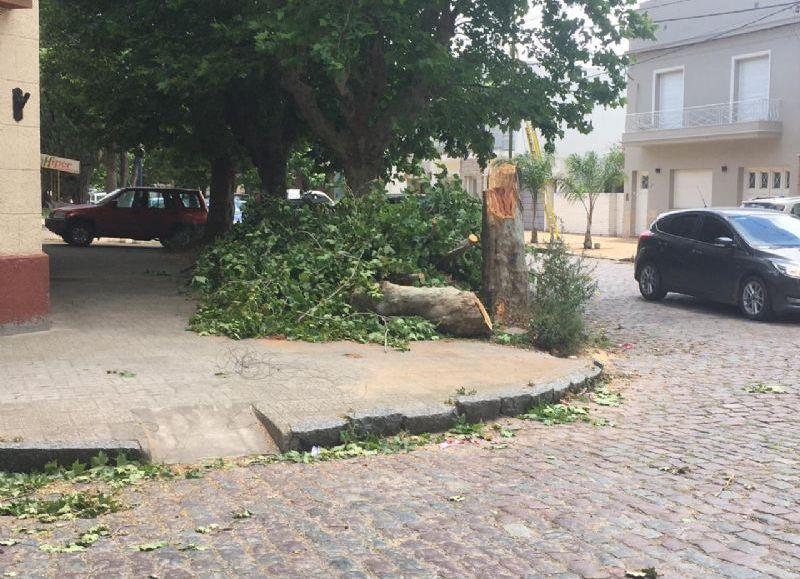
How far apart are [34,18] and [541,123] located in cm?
822

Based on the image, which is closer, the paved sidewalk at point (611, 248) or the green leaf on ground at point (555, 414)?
the green leaf on ground at point (555, 414)

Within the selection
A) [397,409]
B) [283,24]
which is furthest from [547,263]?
[283,24]

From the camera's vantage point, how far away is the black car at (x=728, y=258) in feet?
41.4

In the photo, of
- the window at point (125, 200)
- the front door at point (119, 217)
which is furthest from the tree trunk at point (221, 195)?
the window at point (125, 200)

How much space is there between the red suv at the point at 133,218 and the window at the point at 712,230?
14266 mm

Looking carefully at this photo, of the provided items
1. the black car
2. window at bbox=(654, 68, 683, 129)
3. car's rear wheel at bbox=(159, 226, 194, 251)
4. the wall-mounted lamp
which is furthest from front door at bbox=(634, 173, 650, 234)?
the wall-mounted lamp

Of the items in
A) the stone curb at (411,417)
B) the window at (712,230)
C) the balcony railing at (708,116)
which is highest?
the balcony railing at (708,116)

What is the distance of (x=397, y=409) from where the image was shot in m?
6.99

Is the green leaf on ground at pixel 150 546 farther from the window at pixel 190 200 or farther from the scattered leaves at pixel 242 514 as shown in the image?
the window at pixel 190 200

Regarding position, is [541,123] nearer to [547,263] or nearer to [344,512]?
[547,263]

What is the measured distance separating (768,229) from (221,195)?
13.6 meters

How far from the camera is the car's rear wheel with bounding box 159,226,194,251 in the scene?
23438mm

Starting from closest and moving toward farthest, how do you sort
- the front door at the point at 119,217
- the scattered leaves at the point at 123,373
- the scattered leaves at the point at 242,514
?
the scattered leaves at the point at 242,514
the scattered leaves at the point at 123,373
the front door at the point at 119,217

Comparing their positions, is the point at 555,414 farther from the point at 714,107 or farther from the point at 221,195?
the point at 714,107
